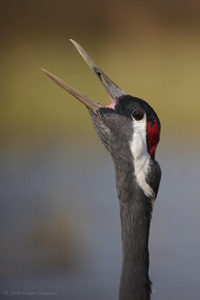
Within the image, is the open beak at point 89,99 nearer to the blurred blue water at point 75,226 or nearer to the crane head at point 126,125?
the crane head at point 126,125

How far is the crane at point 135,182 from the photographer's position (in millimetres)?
1192

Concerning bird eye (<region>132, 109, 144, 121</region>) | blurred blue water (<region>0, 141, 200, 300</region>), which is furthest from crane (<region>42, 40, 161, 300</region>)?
blurred blue water (<region>0, 141, 200, 300</region>)

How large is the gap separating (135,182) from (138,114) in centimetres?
13

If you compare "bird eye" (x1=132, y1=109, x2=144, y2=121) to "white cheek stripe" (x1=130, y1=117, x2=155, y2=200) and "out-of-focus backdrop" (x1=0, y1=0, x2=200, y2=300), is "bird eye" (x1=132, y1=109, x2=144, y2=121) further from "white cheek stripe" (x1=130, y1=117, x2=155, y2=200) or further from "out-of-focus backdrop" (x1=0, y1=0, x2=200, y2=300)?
"out-of-focus backdrop" (x1=0, y1=0, x2=200, y2=300)

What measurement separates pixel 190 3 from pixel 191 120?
19.0 inches

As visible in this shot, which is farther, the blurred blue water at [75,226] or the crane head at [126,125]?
the blurred blue water at [75,226]

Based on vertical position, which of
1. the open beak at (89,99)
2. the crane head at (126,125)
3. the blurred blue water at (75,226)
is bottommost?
the blurred blue water at (75,226)

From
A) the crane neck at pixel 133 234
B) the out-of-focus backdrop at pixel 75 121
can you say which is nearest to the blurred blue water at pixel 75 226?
the out-of-focus backdrop at pixel 75 121

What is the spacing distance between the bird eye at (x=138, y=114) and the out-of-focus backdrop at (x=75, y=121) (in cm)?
129

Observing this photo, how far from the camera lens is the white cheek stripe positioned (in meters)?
1.19

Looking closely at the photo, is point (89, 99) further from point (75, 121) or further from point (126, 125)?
point (75, 121)

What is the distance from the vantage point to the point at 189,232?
2510 millimetres

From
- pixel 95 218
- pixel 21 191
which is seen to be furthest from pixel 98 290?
pixel 21 191

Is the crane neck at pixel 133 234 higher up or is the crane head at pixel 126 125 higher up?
the crane head at pixel 126 125
